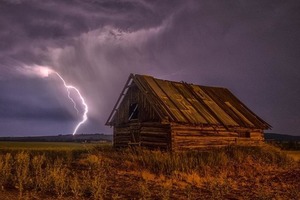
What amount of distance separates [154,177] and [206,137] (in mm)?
9162

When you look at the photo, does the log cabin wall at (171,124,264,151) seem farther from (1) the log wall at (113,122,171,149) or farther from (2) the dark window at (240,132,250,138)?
(1) the log wall at (113,122,171,149)

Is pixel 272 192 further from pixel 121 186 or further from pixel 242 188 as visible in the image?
pixel 121 186

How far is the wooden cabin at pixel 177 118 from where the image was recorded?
20.4 metres

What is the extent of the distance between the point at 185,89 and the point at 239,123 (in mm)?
4823

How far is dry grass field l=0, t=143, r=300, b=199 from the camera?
9.47m

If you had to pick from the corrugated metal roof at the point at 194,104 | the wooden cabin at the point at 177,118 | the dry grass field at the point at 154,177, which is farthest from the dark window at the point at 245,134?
the dry grass field at the point at 154,177

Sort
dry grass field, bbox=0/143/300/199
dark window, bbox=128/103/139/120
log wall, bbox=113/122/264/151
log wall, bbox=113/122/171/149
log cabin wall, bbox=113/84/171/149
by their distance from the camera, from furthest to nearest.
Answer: dark window, bbox=128/103/139/120 → log cabin wall, bbox=113/84/171/149 → log wall, bbox=113/122/171/149 → log wall, bbox=113/122/264/151 → dry grass field, bbox=0/143/300/199

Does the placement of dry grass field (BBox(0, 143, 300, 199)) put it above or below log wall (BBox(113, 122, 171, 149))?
below

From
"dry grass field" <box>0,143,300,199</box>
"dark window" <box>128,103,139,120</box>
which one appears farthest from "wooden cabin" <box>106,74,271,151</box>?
"dry grass field" <box>0,143,300,199</box>

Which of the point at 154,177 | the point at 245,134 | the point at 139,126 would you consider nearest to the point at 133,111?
the point at 139,126

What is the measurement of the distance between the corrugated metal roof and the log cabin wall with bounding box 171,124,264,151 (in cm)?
→ 63

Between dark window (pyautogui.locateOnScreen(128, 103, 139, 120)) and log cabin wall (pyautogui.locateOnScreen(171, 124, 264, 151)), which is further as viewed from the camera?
dark window (pyautogui.locateOnScreen(128, 103, 139, 120))

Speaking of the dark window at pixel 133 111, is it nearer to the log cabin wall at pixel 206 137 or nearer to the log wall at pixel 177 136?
the log wall at pixel 177 136

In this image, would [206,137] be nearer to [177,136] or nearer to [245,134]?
[177,136]
